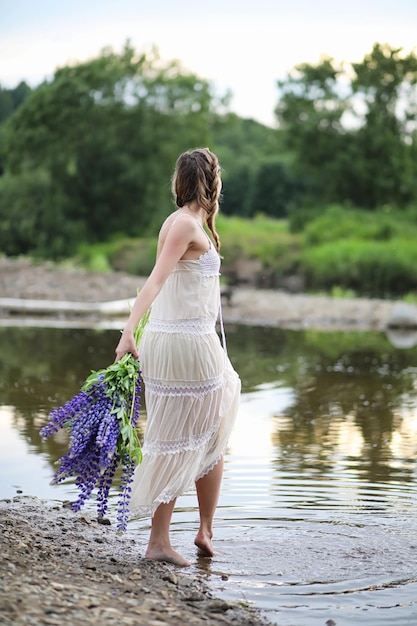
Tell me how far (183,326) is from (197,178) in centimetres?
64

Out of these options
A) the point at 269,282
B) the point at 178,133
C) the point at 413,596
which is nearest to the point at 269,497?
the point at 413,596

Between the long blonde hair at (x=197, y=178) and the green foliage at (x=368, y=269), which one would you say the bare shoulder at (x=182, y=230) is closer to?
the long blonde hair at (x=197, y=178)

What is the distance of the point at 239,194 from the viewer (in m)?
48.6

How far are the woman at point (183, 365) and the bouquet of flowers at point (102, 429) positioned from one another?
134mm

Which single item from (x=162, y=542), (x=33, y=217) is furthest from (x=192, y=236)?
(x=33, y=217)

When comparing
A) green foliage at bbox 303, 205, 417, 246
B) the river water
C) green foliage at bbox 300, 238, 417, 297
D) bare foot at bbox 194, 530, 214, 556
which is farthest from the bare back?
green foliage at bbox 303, 205, 417, 246

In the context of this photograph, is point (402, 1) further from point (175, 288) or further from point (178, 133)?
point (175, 288)

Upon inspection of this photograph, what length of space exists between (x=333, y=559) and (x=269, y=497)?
3.88 ft

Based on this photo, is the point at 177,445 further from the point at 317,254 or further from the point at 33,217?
the point at 33,217

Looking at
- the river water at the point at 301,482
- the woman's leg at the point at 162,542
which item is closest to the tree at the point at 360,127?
the river water at the point at 301,482

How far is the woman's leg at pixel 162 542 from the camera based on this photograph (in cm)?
464

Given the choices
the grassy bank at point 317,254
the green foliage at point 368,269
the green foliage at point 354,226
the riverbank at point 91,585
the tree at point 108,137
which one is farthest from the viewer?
the tree at point 108,137

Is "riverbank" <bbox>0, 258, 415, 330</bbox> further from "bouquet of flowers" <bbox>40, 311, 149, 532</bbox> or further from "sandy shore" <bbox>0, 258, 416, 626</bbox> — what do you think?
"bouquet of flowers" <bbox>40, 311, 149, 532</bbox>

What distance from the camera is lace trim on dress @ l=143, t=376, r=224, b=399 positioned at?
185 inches
